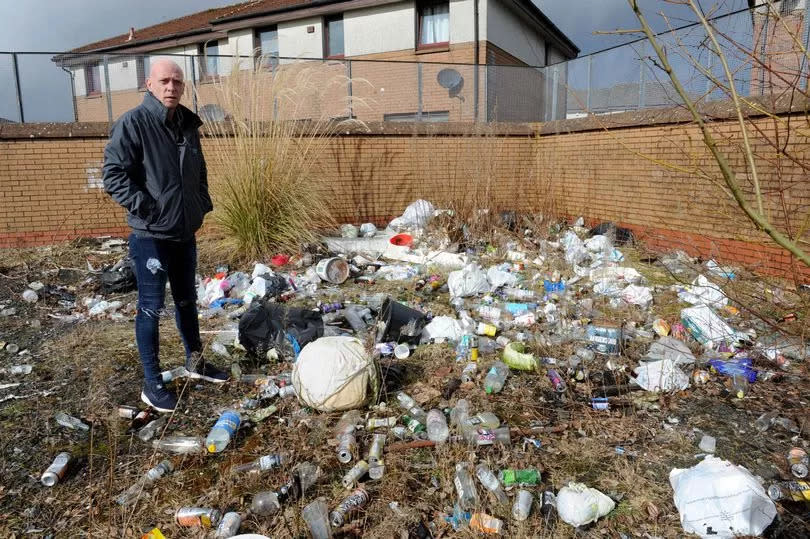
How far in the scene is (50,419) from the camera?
9.31 feet

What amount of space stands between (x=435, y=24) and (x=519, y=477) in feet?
52.8

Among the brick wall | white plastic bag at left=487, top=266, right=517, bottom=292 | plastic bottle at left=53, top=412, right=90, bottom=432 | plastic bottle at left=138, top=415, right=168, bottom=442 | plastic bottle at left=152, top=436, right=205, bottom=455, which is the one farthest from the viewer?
the brick wall

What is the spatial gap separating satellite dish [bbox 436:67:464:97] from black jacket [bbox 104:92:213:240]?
807cm

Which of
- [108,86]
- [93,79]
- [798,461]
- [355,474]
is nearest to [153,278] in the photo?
[355,474]

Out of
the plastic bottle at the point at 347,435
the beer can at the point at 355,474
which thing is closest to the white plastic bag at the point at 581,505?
the beer can at the point at 355,474

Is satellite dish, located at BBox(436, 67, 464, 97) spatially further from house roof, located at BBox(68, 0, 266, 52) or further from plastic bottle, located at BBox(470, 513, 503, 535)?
house roof, located at BBox(68, 0, 266, 52)

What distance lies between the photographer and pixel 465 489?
2.18 metres

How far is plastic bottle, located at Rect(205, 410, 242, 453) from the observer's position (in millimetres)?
2547

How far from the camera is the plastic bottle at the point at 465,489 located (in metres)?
2.13

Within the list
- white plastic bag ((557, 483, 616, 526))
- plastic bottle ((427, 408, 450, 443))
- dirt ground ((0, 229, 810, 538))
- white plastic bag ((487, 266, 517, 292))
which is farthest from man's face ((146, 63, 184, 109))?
white plastic bag ((487, 266, 517, 292))

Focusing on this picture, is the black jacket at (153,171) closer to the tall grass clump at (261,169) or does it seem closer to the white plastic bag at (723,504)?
the white plastic bag at (723,504)

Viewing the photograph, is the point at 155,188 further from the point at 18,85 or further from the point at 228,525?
the point at 18,85

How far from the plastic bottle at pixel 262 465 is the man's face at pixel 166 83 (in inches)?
78.2

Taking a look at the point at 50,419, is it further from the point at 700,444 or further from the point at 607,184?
the point at 607,184
